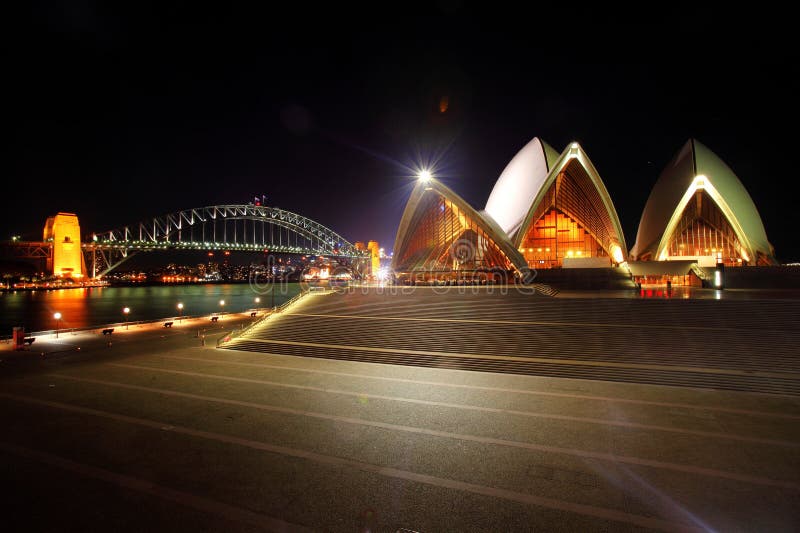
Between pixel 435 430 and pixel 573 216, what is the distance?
24152 mm

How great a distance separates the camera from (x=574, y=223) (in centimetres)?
2673

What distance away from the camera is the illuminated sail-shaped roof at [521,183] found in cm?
2394

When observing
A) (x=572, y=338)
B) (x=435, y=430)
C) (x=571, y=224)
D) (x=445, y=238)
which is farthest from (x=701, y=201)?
(x=435, y=430)

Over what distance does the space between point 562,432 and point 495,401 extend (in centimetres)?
138

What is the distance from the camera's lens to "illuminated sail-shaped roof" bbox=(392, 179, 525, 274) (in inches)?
824

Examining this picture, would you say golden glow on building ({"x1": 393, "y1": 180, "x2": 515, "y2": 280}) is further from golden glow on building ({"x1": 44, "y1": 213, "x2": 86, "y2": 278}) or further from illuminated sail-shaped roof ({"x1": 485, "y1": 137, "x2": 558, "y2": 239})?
golden glow on building ({"x1": 44, "y1": 213, "x2": 86, "y2": 278})

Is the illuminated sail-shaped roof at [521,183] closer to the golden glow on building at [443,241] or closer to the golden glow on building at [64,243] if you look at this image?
the golden glow on building at [443,241]

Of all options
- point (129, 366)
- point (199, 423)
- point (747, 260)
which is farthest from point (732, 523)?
point (747, 260)

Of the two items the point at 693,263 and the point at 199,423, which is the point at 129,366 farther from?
the point at 693,263

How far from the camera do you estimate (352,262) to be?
7612 cm

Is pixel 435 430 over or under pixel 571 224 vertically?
under

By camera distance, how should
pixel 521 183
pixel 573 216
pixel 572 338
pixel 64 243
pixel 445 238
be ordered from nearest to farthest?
pixel 572 338 → pixel 445 238 → pixel 521 183 → pixel 573 216 → pixel 64 243

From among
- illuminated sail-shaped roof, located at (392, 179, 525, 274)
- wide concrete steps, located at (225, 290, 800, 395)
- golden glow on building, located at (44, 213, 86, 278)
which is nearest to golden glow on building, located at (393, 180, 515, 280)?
illuminated sail-shaped roof, located at (392, 179, 525, 274)

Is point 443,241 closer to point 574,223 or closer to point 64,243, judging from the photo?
point 574,223
